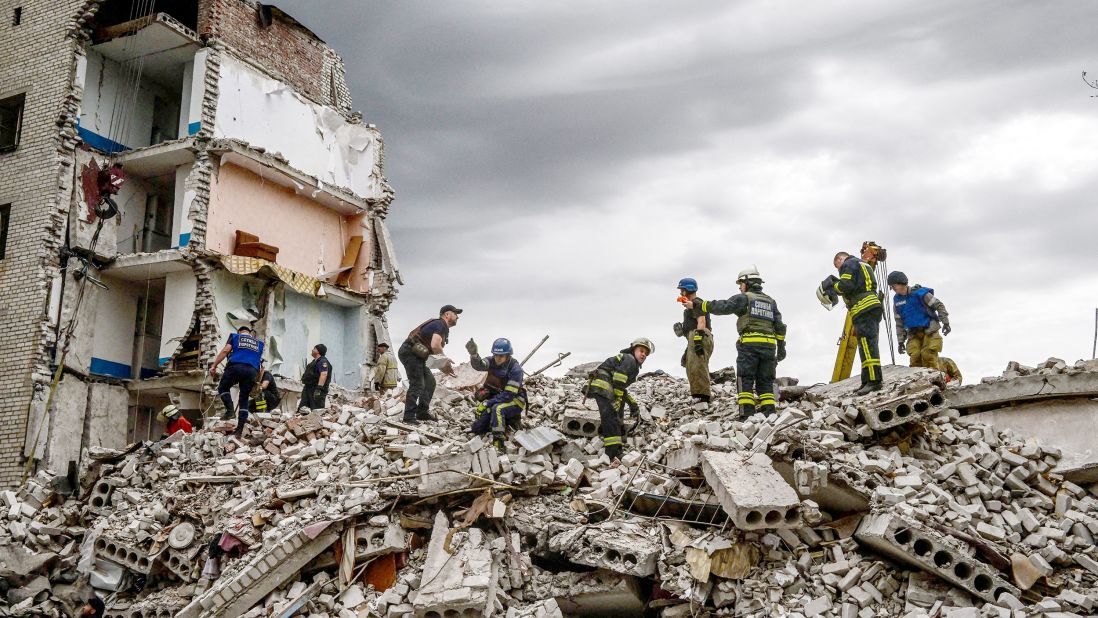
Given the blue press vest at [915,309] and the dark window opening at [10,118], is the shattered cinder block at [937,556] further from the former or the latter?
the dark window opening at [10,118]

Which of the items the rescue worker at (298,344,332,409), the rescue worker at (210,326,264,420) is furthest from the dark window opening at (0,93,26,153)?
the rescue worker at (210,326,264,420)

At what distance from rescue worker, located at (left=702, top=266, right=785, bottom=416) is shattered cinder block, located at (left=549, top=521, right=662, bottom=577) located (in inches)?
101

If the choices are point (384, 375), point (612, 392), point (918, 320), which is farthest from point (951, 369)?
point (384, 375)

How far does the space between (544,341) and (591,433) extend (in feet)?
9.85

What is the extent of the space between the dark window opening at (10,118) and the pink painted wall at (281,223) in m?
4.09

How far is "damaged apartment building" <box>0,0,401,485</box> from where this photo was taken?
50.0 feet

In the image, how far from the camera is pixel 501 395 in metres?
9.68

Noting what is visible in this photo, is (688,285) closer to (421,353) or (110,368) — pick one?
(421,353)

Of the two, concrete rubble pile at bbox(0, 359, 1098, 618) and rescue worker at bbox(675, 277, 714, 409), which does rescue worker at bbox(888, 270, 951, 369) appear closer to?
concrete rubble pile at bbox(0, 359, 1098, 618)

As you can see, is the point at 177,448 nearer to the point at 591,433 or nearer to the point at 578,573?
the point at 591,433

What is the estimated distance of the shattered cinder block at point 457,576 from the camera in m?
7.04

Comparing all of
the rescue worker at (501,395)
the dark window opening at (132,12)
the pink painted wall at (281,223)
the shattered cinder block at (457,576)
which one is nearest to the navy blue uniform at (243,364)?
the rescue worker at (501,395)

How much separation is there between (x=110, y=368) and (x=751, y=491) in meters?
13.8

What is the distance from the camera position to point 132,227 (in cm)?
1717
